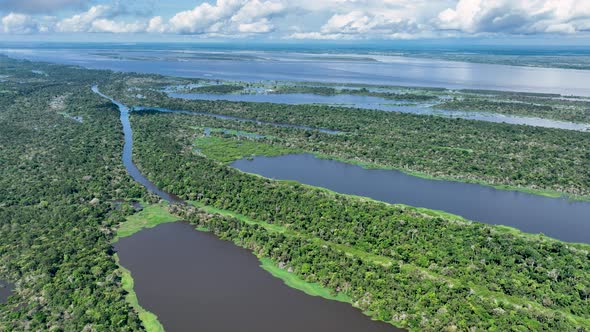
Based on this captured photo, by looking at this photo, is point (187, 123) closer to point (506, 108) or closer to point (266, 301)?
point (266, 301)

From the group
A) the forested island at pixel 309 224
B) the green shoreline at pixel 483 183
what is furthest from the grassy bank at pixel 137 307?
the green shoreline at pixel 483 183

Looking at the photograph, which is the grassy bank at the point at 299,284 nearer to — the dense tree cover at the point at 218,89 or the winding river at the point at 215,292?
the winding river at the point at 215,292

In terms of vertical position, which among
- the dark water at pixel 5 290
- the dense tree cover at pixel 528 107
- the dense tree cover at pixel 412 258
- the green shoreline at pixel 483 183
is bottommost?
the dark water at pixel 5 290

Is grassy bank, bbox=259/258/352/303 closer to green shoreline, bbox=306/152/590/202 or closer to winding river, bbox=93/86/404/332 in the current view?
winding river, bbox=93/86/404/332

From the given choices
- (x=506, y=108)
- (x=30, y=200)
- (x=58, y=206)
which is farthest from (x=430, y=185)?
(x=506, y=108)

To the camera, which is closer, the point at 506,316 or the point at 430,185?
the point at 506,316

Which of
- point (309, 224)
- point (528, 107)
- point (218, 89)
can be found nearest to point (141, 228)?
point (309, 224)

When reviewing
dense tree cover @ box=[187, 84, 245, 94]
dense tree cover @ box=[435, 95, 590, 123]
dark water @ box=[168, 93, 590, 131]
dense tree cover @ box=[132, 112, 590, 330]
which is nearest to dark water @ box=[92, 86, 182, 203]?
dense tree cover @ box=[132, 112, 590, 330]
